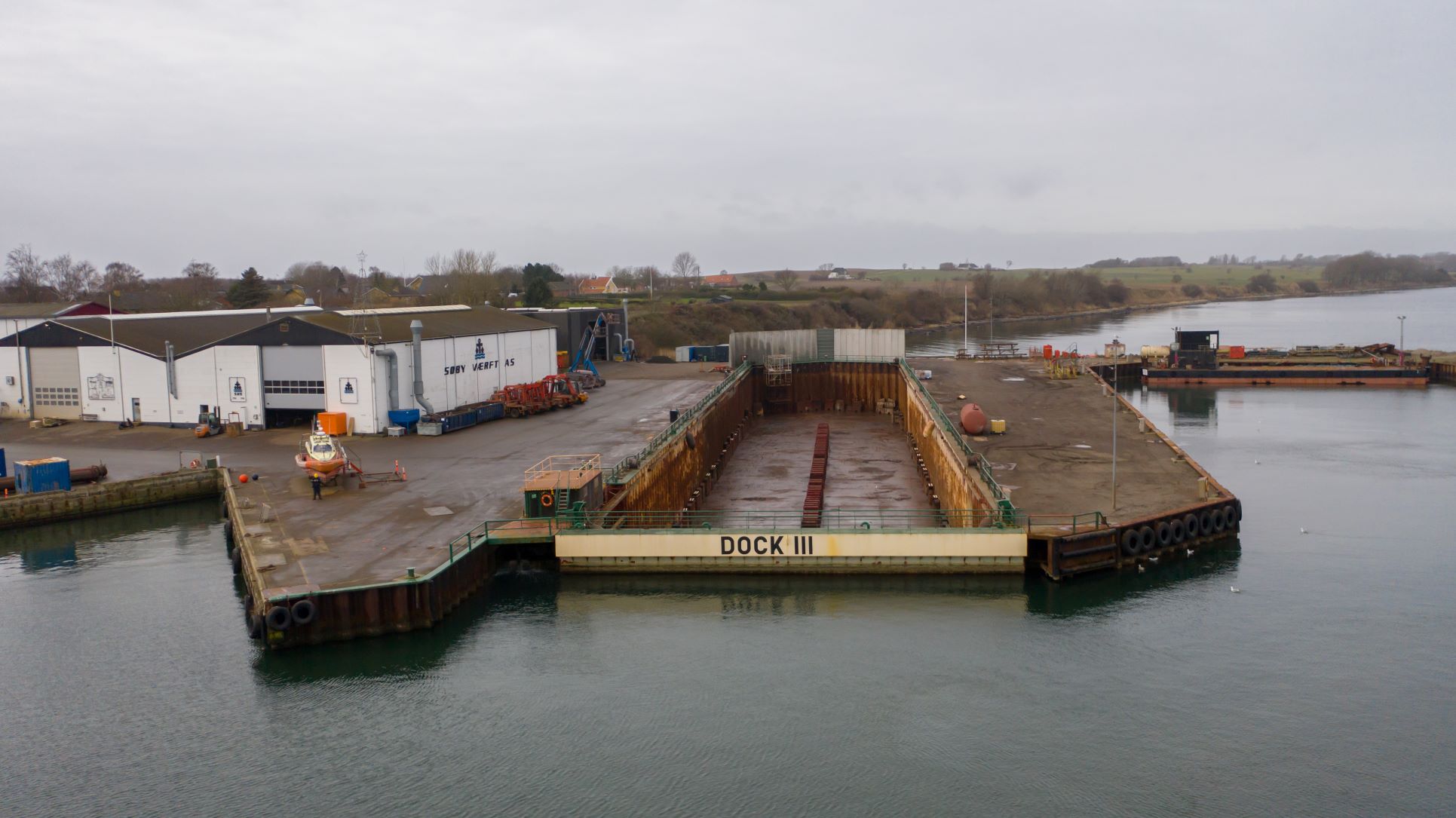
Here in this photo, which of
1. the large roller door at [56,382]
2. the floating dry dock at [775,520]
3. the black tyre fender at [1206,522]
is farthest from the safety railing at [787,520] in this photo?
the large roller door at [56,382]

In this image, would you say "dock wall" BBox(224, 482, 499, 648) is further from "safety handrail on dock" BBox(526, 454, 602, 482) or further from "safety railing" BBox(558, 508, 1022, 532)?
"safety handrail on dock" BBox(526, 454, 602, 482)

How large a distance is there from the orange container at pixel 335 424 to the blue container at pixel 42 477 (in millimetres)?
9295

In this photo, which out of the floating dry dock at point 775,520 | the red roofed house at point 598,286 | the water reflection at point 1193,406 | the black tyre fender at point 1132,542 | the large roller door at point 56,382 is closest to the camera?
the floating dry dock at point 775,520

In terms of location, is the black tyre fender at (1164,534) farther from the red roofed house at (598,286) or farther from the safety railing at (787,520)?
the red roofed house at (598,286)

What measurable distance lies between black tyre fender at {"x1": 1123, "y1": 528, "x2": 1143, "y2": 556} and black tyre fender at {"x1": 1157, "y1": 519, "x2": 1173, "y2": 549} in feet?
3.12

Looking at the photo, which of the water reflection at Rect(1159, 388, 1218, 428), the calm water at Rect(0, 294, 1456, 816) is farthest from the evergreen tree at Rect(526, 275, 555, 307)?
the calm water at Rect(0, 294, 1456, 816)

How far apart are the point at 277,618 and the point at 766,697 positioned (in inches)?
412

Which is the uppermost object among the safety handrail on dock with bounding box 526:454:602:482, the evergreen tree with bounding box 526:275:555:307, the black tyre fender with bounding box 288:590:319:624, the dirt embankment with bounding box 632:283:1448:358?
the evergreen tree with bounding box 526:275:555:307

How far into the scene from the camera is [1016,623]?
25.8 metres

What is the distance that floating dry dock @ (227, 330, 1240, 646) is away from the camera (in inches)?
968

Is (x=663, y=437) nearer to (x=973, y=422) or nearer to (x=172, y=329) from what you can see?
(x=973, y=422)

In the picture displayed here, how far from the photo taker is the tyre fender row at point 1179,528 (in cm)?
2948

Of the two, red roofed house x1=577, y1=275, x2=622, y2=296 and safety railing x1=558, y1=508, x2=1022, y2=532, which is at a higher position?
red roofed house x1=577, y1=275, x2=622, y2=296

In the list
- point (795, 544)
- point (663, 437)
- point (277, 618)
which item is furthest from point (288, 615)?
point (663, 437)
